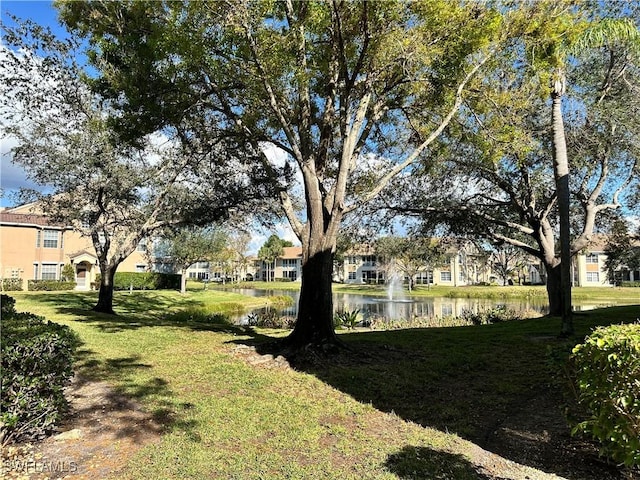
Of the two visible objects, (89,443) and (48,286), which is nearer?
(89,443)

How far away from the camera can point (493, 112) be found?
32.2 ft

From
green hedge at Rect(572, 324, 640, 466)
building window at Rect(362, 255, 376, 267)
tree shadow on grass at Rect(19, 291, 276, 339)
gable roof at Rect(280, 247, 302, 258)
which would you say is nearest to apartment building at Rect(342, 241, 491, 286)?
building window at Rect(362, 255, 376, 267)

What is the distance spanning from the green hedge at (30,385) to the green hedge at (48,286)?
101 ft

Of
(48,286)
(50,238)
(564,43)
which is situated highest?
(564,43)

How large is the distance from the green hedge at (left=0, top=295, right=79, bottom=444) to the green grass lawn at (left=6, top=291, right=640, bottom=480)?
41.1 inches

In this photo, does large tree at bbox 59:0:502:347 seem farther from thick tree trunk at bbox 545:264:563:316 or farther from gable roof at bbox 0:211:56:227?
gable roof at bbox 0:211:56:227

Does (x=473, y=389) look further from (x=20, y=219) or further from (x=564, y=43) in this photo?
(x=20, y=219)

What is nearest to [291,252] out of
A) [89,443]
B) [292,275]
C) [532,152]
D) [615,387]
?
[292,275]

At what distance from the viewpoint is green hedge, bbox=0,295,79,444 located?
3.72 metres

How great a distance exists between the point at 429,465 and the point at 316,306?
4712 millimetres

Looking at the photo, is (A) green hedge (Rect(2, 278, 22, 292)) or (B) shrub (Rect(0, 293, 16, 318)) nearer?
(B) shrub (Rect(0, 293, 16, 318))

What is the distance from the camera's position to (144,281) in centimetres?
3741

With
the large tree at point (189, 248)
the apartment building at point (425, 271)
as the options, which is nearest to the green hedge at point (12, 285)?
the large tree at point (189, 248)

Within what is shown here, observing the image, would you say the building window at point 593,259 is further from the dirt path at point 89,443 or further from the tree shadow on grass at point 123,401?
the dirt path at point 89,443
